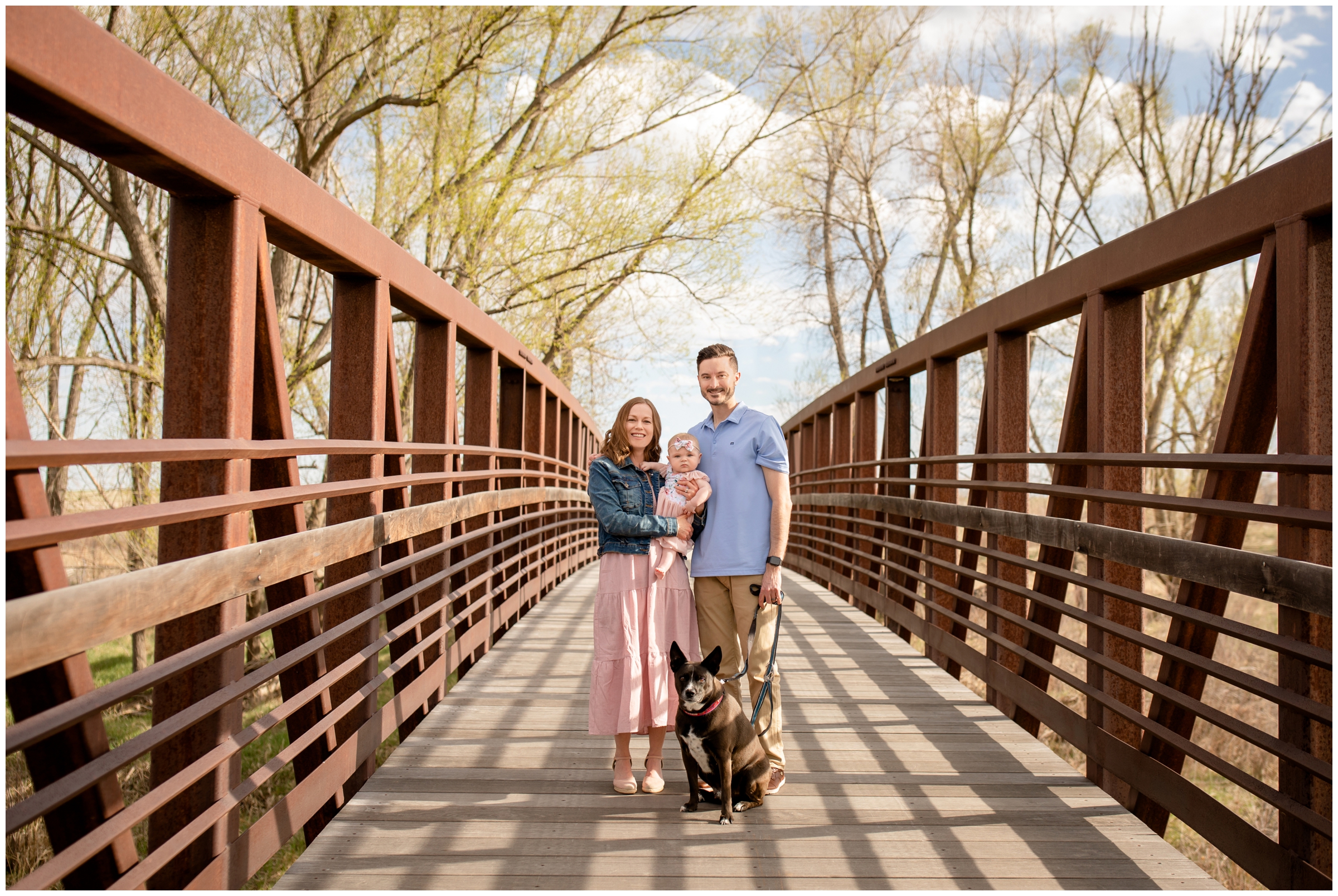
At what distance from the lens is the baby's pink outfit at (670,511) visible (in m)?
3.83

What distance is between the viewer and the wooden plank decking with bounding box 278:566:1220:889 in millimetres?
3088

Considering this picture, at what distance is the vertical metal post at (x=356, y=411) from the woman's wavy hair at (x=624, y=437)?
1.05 meters

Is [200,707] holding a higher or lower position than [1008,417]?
lower

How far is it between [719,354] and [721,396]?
0.54 feet

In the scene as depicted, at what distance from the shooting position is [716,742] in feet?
11.3

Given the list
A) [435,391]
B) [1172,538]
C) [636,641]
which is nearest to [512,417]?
[435,391]

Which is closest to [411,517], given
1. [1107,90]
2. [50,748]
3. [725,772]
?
[725,772]

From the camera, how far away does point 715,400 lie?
3.91 m

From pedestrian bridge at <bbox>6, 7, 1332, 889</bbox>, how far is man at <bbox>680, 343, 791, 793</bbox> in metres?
0.54

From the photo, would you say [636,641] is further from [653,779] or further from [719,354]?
[719,354]

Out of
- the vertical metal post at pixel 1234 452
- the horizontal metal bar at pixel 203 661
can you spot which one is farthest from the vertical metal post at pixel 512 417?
the vertical metal post at pixel 1234 452

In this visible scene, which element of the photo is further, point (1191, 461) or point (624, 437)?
point (624, 437)

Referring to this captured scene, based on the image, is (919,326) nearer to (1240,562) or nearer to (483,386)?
(483,386)

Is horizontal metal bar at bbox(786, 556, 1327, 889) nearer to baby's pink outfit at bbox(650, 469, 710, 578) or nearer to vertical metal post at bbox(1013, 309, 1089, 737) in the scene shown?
vertical metal post at bbox(1013, 309, 1089, 737)
